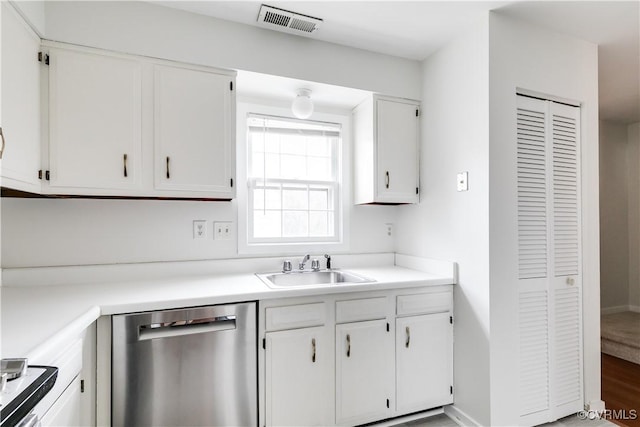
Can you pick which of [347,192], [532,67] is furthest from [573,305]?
[347,192]

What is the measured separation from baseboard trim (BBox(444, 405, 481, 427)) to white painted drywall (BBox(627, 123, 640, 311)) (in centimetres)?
364

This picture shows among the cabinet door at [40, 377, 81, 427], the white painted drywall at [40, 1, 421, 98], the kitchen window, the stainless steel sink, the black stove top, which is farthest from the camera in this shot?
the kitchen window

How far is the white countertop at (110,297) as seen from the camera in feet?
3.45

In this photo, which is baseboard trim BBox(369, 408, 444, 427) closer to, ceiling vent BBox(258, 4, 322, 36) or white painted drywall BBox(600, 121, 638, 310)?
ceiling vent BBox(258, 4, 322, 36)

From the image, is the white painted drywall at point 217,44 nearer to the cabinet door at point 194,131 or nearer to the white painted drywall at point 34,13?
the white painted drywall at point 34,13

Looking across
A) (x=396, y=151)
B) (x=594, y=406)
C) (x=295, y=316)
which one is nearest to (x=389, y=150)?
(x=396, y=151)

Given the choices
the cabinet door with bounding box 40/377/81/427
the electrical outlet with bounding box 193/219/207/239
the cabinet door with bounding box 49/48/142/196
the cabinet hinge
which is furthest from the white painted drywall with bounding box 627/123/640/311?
the cabinet hinge

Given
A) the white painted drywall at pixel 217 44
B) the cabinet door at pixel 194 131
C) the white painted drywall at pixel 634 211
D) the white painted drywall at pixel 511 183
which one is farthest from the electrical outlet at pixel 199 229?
the white painted drywall at pixel 634 211

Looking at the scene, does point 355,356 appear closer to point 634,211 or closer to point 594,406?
point 594,406

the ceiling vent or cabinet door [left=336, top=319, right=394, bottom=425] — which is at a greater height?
the ceiling vent

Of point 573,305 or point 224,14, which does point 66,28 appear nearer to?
point 224,14

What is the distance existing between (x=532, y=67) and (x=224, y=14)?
77.9 inches

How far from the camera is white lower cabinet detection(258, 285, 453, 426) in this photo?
5.76ft

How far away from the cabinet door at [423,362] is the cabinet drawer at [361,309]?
0.52 feet
